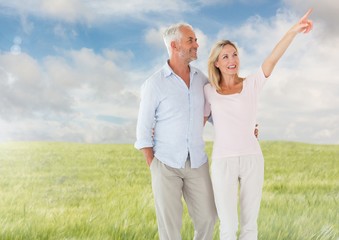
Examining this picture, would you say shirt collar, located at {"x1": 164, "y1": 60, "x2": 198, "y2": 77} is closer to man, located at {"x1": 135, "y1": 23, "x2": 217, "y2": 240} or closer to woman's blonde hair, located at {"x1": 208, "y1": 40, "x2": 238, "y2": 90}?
man, located at {"x1": 135, "y1": 23, "x2": 217, "y2": 240}

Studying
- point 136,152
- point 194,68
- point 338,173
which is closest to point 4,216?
point 194,68

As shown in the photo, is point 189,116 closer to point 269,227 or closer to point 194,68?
point 194,68

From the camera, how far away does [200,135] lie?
16.6 feet

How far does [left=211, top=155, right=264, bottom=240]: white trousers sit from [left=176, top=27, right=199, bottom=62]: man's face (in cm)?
91

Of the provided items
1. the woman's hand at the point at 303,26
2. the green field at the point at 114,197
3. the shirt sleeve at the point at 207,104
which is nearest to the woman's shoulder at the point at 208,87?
the shirt sleeve at the point at 207,104

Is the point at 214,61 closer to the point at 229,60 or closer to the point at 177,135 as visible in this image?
the point at 229,60

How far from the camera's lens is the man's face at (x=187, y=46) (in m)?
5.00

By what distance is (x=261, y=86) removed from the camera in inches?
191

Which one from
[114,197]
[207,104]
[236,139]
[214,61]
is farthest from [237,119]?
[114,197]

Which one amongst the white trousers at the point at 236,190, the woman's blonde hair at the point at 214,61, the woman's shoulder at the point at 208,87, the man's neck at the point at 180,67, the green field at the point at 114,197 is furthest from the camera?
the green field at the point at 114,197

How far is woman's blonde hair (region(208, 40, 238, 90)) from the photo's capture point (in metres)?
4.84

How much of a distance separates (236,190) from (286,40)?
1.25 metres

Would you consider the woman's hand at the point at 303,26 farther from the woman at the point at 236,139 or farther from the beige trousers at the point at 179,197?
the beige trousers at the point at 179,197

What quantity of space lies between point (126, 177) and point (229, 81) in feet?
16.8
